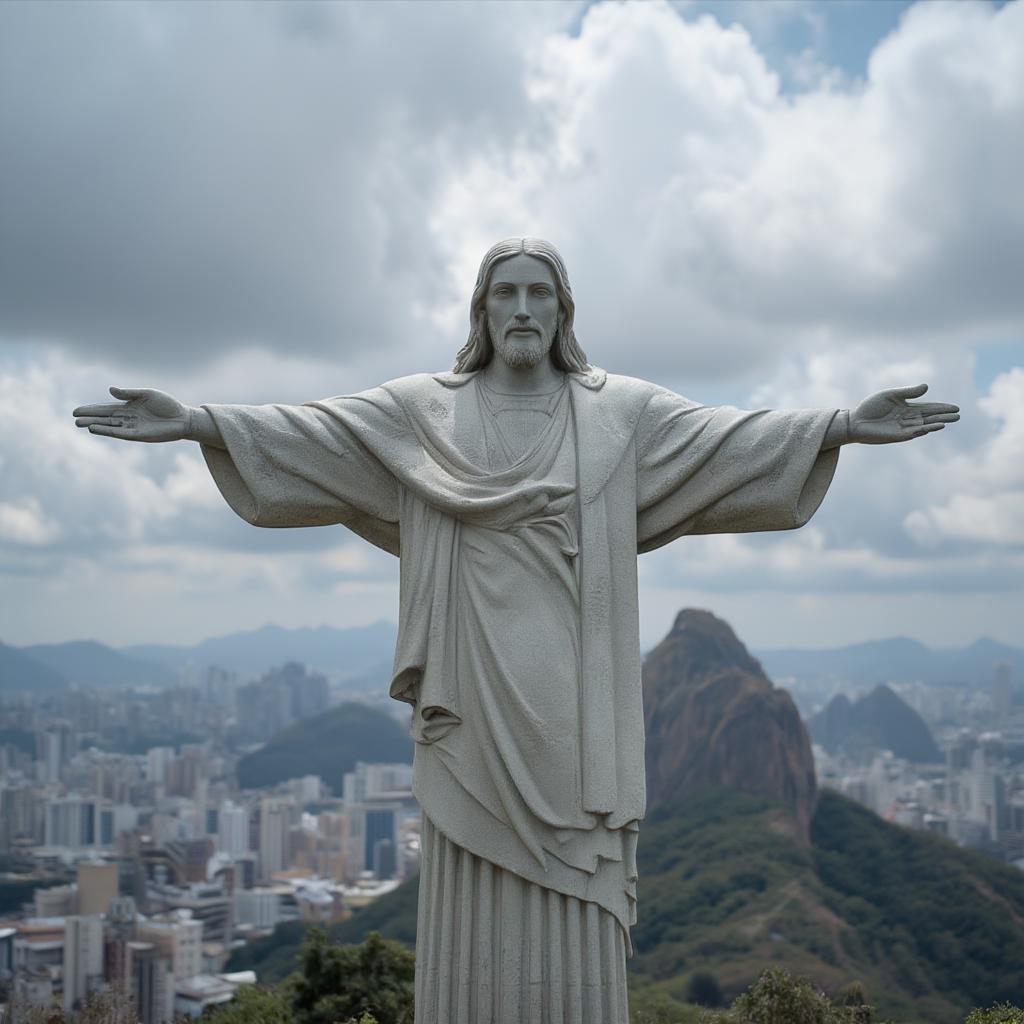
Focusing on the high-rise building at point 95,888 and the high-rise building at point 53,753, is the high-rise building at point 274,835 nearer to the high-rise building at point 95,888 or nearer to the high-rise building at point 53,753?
the high-rise building at point 53,753

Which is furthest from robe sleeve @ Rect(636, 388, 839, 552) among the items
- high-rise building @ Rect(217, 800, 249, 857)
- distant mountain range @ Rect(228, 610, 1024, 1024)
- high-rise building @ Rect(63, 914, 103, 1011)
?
high-rise building @ Rect(217, 800, 249, 857)

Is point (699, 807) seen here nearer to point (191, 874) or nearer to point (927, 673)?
point (191, 874)

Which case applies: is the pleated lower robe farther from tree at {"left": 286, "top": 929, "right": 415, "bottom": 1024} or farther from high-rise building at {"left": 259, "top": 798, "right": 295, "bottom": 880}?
high-rise building at {"left": 259, "top": 798, "right": 295, "bottom": 880}

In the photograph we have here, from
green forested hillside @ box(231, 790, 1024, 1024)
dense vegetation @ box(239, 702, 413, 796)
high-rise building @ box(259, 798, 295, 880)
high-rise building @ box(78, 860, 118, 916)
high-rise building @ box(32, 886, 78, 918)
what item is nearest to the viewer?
green forested hillside @ box(231, 790, 1024, 1024)

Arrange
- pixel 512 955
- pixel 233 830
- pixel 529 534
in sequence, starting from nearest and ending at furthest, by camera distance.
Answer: pixel 512 955
pixel 529 534
pixel 233 830

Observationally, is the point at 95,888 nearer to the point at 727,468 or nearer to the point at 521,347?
the point at 521,347

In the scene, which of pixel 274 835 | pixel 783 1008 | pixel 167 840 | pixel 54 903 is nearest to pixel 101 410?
pixel 783 1008
